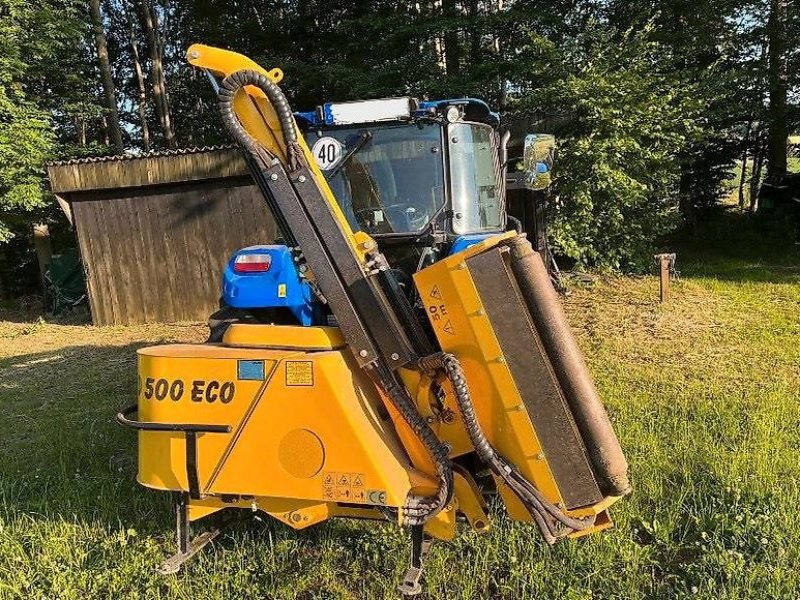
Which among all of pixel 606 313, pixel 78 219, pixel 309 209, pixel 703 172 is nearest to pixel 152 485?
pixel 309 209

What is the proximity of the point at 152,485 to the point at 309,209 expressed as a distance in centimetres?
137

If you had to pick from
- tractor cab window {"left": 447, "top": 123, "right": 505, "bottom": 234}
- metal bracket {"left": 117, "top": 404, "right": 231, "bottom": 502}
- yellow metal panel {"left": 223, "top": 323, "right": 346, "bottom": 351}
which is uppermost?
tractor cab window {"left": 447, "top": 123, "right": 505, "bottom": 234}

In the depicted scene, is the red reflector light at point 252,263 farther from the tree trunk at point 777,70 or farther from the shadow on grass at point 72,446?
the tree trunk at point 777,70

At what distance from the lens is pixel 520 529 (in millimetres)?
3018

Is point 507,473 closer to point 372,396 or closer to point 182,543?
point 372,396

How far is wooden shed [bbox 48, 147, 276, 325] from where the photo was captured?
395 inches

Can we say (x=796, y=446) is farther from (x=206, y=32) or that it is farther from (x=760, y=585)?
(x=206, y=32)

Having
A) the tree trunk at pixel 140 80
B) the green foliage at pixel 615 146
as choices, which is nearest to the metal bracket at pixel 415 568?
the green foliage at pixel 615 146

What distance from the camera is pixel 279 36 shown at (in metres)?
16.5

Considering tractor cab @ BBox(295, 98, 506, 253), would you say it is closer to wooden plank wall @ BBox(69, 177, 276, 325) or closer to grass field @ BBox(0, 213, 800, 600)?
grass field @ BBox(0, 213, 800, 600)

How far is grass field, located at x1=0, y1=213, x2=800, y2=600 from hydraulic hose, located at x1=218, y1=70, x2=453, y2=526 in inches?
21.2

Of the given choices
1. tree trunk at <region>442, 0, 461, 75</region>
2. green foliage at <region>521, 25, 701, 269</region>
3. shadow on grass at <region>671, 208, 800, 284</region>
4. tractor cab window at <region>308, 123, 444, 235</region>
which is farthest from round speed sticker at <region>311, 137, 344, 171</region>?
tree trunk at <region>442, 0, 461, 75</region>

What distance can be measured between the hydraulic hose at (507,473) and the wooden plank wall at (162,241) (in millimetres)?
8425

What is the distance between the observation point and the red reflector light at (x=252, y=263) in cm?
328
